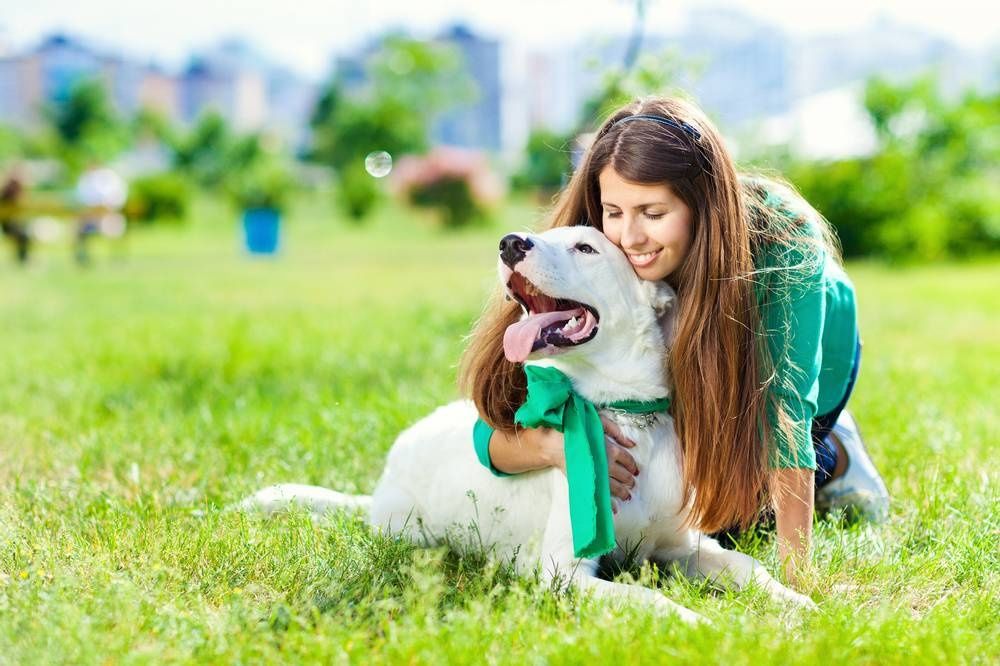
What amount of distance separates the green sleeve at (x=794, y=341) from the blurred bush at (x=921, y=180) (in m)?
10.3

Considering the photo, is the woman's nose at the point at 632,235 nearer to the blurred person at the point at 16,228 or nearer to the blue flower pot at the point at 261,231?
the blurred person at the point at 16,228

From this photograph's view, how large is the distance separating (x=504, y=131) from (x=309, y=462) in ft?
202

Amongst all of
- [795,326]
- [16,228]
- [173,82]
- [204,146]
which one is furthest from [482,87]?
[795,326]

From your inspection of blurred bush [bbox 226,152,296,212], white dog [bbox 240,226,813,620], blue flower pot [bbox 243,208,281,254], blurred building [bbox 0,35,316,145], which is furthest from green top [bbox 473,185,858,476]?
blurred building [bbox 0,35,316,145]

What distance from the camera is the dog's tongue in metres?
2.38

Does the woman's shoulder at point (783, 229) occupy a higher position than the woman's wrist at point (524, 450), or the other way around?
the woman's shoulder at point (783, 229)

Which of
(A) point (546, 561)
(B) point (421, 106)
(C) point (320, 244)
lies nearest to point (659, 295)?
(A) point (546, 561)

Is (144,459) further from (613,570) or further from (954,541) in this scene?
(954,541)

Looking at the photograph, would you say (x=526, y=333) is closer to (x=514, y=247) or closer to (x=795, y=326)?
(x=514, y=247)

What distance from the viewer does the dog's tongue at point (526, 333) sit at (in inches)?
93.8

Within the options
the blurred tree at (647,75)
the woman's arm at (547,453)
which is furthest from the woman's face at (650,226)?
the blurred tree at (647,75)

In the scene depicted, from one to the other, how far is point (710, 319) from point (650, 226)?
0.26 m

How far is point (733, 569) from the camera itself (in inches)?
104

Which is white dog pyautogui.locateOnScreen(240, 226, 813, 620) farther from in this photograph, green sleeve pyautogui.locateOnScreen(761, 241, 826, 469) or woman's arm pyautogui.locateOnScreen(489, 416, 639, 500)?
green sleeve pyautogui.locateOnScreen(761, 241, 826, 469)
